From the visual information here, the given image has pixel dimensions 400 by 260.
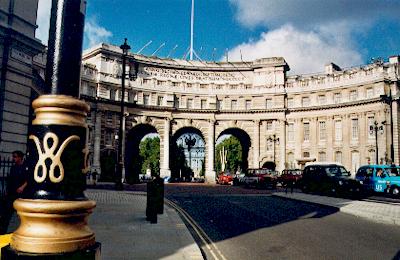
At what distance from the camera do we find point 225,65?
2418 inches

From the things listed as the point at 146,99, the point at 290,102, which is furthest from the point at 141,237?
the point at 290,102

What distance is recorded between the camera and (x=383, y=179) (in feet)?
85.0

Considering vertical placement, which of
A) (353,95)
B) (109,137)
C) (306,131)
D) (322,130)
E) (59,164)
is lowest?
(59,164)

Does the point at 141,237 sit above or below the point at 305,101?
below

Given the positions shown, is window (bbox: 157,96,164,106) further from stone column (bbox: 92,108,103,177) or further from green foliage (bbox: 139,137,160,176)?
green foliage (bbox: 139,137,160,176)

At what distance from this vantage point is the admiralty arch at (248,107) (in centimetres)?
5159

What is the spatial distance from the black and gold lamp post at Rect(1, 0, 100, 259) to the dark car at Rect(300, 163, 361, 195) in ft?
78.0

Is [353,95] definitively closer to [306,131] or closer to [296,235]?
[306,131]

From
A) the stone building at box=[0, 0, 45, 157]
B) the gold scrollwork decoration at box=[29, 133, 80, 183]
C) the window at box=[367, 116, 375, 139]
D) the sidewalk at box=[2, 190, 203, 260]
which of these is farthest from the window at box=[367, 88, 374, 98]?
the gold scrollwork decoration at box=[29, 133, 80, 183]

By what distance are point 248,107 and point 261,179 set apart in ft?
81.8

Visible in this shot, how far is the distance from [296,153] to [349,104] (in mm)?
10467

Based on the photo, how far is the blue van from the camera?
83.4 feet

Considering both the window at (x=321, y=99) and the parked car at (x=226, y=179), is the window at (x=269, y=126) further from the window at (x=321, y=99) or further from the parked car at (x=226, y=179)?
the parked car at (x=226, y=179)

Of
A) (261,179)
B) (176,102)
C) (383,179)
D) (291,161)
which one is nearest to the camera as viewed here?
(383,179)
